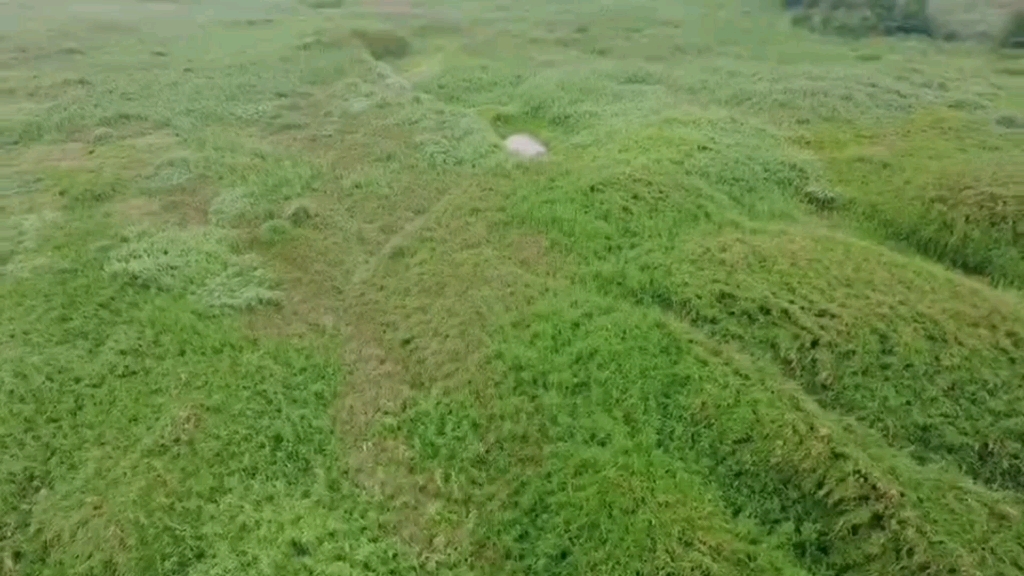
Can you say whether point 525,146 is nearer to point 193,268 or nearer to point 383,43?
point 193,268

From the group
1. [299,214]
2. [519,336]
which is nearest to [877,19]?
[299,214]

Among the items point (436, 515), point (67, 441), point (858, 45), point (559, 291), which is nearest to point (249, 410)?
point (67, 441)

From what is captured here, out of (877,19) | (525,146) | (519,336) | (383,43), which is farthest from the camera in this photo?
(877,19)

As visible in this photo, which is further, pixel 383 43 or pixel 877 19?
pixel 877 19

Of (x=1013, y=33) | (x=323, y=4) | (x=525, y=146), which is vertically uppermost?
(x=1013, y=33)

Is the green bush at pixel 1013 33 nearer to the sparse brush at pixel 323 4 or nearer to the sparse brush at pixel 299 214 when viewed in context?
the sparse brush at pixel 299 214

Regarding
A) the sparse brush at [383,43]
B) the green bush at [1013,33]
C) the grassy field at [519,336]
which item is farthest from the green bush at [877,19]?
the sparse brush at [383,43]
